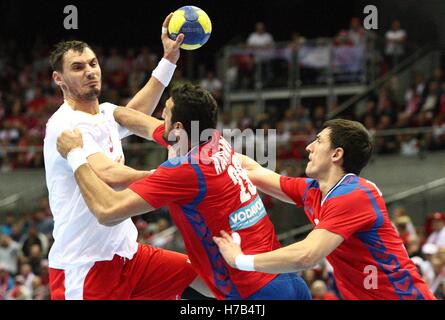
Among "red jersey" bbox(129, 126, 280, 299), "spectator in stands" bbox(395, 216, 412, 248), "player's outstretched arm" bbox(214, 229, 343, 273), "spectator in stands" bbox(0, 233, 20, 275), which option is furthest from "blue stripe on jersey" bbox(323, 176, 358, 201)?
"spectator in stands" bbox(0, 233, 20, 275)

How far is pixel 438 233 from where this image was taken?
456 inches

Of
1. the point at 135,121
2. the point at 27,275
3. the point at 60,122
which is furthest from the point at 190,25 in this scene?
the point at 27,275

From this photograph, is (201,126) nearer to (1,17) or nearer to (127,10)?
(127,10)

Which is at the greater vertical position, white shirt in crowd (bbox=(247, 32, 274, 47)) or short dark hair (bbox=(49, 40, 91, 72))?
white shirt in crowd (bbox=(247, 32, 274, 47))

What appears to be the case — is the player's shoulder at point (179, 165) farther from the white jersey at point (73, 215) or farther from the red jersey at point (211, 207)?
the white jersey at point (73, 215)

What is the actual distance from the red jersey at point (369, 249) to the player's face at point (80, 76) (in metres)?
1.88

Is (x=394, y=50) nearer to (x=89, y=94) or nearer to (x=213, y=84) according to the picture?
(x=213, y=84)

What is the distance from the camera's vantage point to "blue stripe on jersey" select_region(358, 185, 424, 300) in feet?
17.3

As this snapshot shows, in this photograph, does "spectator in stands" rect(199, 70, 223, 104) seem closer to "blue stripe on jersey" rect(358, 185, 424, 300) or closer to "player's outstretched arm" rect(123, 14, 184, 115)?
"player's outstretched arm" rect(123, 14, 184, 115)

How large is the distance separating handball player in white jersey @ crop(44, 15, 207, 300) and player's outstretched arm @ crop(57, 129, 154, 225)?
201 mm

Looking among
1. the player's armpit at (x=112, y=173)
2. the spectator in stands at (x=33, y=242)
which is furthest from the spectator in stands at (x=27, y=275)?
the player's armpit at (x=112, y=173)

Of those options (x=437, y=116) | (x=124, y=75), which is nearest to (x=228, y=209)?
(x=437, y=116)

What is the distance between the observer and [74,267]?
5.79 metres

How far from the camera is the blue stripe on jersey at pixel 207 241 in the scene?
529cm
